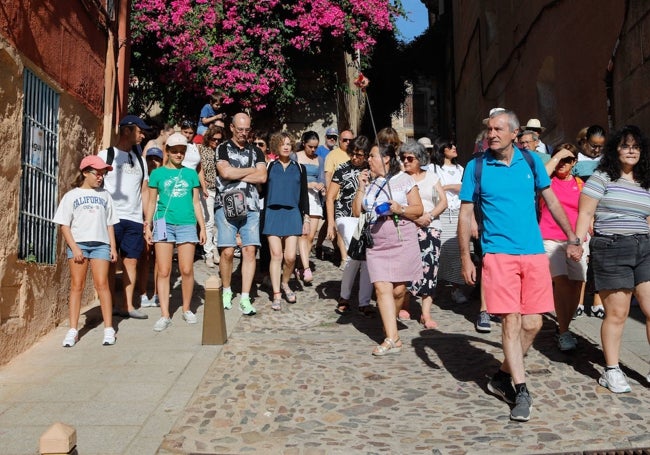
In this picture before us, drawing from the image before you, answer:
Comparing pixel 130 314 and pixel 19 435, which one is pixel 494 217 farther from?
pixel 130 314

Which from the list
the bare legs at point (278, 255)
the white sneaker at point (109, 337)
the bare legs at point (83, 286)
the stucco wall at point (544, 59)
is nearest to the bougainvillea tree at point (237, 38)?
the stucco wall at point (544, 59)

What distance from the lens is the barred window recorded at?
622 centimetres

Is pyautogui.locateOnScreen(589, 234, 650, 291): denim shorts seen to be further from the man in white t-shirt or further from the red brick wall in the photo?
the red brick wall

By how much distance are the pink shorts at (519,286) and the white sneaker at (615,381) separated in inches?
30.0

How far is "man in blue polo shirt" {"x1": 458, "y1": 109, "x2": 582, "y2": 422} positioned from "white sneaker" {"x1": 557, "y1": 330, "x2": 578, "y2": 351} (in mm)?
1169

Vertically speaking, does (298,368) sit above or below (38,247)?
below

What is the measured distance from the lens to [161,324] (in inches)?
268

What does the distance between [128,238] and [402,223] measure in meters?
2.78

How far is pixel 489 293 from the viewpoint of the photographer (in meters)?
4.79

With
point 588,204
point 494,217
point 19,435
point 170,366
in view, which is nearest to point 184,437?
point 19,435

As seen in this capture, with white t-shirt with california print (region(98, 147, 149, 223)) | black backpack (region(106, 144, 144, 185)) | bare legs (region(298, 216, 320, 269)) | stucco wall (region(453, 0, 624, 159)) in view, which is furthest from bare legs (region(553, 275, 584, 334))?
stucco wall (region(453, 0, 624, 159))

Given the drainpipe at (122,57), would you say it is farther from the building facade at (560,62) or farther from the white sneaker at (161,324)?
the building facade at (560,62)

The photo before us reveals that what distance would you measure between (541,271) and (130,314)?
4229mm

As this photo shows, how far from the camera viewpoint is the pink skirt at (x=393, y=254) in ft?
20.4
